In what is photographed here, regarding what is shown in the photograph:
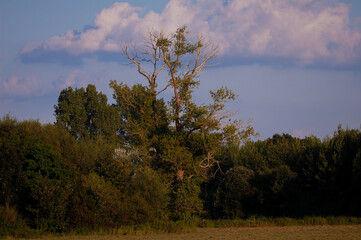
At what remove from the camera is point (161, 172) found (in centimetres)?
3041

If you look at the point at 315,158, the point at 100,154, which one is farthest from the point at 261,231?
the point at 100,154

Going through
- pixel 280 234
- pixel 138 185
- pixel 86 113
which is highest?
pixel 86 113

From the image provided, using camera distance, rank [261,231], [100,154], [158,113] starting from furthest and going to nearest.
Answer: [158,113]
[100,154]
[261,231]

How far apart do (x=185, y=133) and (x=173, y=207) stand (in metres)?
5.76

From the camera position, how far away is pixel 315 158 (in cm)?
2970

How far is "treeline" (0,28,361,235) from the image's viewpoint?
78.1 feet

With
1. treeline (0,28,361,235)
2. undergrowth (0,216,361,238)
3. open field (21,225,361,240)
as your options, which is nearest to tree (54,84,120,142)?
treeline (0,28,361,235)

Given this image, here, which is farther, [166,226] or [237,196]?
[237,196]

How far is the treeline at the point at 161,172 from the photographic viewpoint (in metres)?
23.8

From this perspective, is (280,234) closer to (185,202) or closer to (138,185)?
(185,202)

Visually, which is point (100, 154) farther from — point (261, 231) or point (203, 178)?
point (261, 231)

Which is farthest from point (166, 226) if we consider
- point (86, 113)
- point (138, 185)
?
point (86, 113)

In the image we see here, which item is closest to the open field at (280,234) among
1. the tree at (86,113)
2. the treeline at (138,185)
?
the treeline at (138,185)

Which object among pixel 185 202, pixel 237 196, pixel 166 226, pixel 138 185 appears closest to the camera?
pixel 166 226
